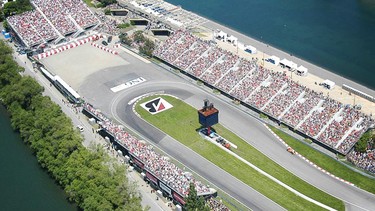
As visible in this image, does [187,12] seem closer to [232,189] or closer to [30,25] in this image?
[30,25]

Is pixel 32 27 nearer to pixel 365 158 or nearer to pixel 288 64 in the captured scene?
pixel 288 64

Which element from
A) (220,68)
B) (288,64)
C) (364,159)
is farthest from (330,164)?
(220,68)

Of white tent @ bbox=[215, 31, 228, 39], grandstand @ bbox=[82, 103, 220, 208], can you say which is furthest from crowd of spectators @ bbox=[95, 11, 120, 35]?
grandstand @ bbox=[82, 103, 220, 208]

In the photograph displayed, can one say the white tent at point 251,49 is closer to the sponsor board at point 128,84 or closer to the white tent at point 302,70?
the white tent at point 302,70

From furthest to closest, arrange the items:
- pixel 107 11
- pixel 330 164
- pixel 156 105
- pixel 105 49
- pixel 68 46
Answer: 1. pixel 107 11
2. pixel 68 46
3. pixel 105 49
4. pixel 156 105
5. pixel 330 164

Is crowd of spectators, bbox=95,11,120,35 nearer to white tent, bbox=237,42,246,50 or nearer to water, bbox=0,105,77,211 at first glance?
white tent, bbox=237,42,246,50
